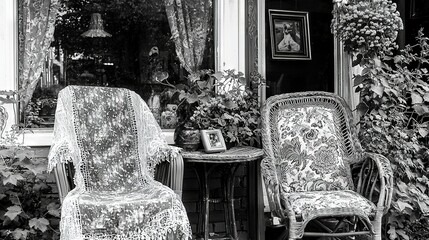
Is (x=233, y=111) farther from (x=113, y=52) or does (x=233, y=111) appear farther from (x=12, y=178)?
(x=12, y=178)

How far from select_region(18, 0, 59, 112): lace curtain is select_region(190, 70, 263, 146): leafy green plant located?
110cm

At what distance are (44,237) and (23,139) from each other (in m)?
0.67

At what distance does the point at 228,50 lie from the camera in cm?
415

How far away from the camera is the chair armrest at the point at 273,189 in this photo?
3.28m

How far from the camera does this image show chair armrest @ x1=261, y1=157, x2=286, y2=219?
3.28 metres

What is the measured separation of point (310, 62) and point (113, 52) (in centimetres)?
155

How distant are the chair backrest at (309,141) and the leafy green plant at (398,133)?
157mm

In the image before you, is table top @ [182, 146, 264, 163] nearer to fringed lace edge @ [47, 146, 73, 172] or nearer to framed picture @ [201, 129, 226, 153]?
framed picture @ [201, 129, 226, 153]

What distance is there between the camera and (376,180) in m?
3.50

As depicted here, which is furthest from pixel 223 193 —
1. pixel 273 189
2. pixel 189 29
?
pixel 189 29

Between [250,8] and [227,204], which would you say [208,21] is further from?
[227,204]

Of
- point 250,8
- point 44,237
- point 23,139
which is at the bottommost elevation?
point 44,237

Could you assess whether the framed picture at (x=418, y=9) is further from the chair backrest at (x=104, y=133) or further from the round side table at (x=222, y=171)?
the chair backrest at (x=104, y=133)

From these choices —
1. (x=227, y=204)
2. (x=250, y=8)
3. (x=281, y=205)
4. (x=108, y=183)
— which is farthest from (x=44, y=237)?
(x=250, y=8)
